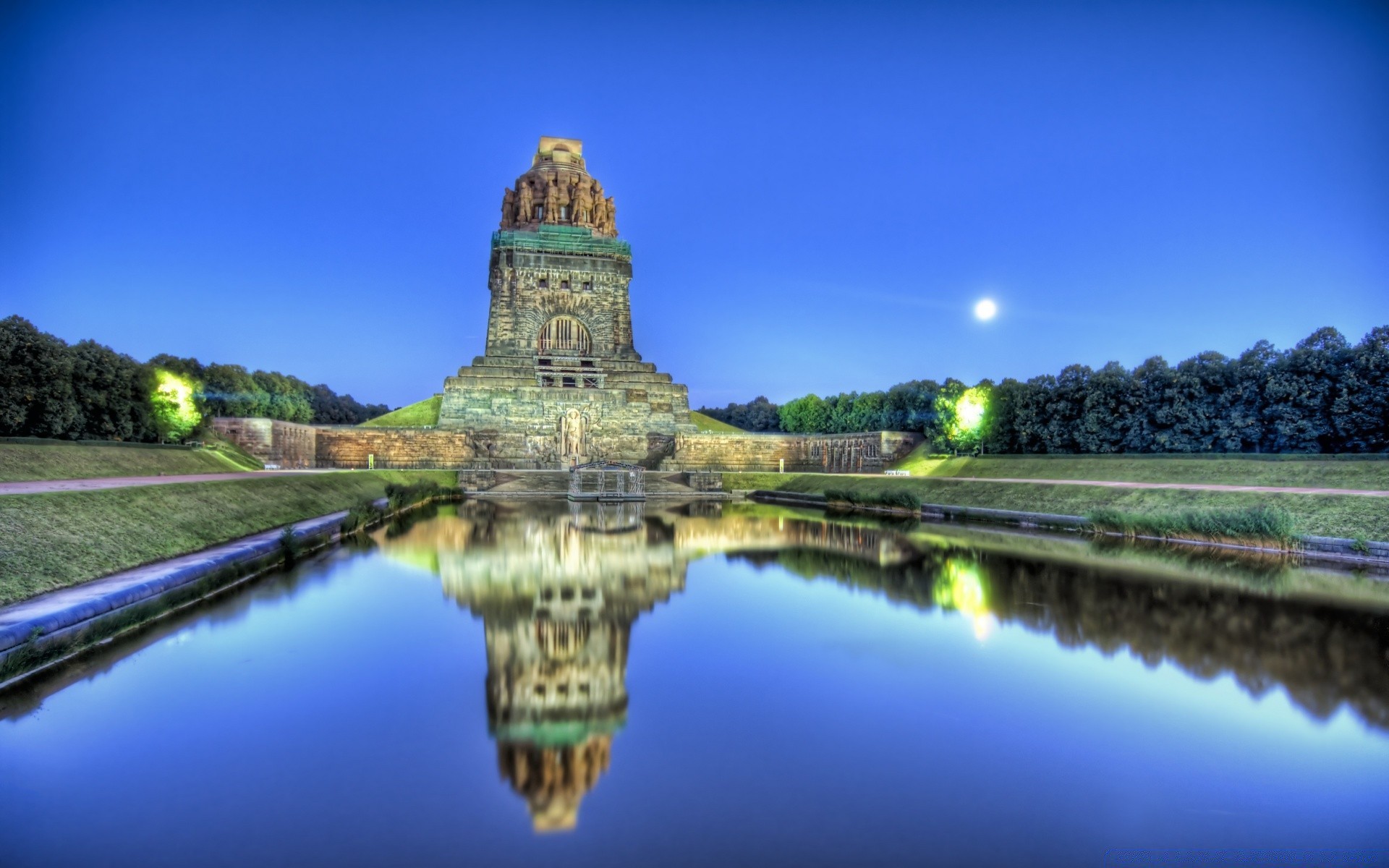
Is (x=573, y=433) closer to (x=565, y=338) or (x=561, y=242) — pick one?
(x=565, y=338)

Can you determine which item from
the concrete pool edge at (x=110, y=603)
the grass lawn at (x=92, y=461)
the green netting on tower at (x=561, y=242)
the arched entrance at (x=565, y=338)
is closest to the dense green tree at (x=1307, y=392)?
the concrete pool edge at (x=110, y=603)

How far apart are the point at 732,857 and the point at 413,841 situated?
1.45 meters

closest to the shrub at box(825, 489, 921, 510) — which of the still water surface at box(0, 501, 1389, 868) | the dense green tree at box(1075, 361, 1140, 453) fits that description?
the dense green tree at box(1075, 361, 1140, 453)

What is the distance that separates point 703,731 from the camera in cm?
467

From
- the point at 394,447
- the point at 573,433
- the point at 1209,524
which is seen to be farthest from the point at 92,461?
the point at 1209,524

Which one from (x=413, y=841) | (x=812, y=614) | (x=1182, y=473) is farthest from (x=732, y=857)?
(x=1182, y=473)

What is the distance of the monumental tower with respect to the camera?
1510 inches

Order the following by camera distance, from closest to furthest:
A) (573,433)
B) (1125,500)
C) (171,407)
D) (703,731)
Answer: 1. (703,731)
2. (1125,500)
3. (171,407)
4. (573,433)

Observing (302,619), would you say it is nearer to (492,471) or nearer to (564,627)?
(564,627)

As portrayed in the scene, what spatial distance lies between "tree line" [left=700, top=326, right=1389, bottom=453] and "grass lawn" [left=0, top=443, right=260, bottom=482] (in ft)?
95.6

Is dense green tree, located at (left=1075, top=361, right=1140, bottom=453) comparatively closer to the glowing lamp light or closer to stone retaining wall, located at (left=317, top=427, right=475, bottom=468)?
the glowing lamp light

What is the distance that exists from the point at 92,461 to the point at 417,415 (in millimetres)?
24666

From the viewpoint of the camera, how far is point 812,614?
27.1ft

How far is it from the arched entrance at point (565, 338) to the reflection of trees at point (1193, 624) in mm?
37491
